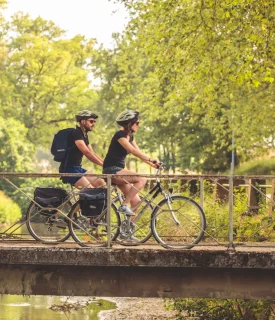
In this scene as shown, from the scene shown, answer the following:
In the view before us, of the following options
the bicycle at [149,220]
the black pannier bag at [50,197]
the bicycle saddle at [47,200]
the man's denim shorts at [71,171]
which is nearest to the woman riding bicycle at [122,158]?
the bicycle at [149,220]

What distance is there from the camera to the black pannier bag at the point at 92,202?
11.5 metres

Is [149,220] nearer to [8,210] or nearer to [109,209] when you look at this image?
[109,209]

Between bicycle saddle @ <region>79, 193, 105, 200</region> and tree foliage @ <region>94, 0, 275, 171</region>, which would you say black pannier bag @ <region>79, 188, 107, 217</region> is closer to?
bicycle saddle @ <region>79, 193, 105, 200</region>

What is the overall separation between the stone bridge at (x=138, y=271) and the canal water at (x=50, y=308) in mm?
10908

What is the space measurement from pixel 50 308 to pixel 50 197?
12308 mm

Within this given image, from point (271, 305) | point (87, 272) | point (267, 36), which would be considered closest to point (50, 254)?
point (87, 272)

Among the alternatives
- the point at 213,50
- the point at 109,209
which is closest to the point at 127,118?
the point at 109,209

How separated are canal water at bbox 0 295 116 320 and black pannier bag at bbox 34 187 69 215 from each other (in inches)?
411

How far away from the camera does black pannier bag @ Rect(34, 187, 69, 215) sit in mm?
11789

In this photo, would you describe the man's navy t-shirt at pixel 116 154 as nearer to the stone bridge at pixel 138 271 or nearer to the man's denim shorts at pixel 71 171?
the man's denim shorts at pixel 71 171

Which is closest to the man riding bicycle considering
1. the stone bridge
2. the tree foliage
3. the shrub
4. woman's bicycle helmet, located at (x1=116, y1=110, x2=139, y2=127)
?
woman's bicycle helmet, located at (x1=116, y1=110, x2=139, y2=127)

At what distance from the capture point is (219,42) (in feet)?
67.2

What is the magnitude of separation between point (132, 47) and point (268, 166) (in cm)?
1490

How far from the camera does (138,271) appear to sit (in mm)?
10961
